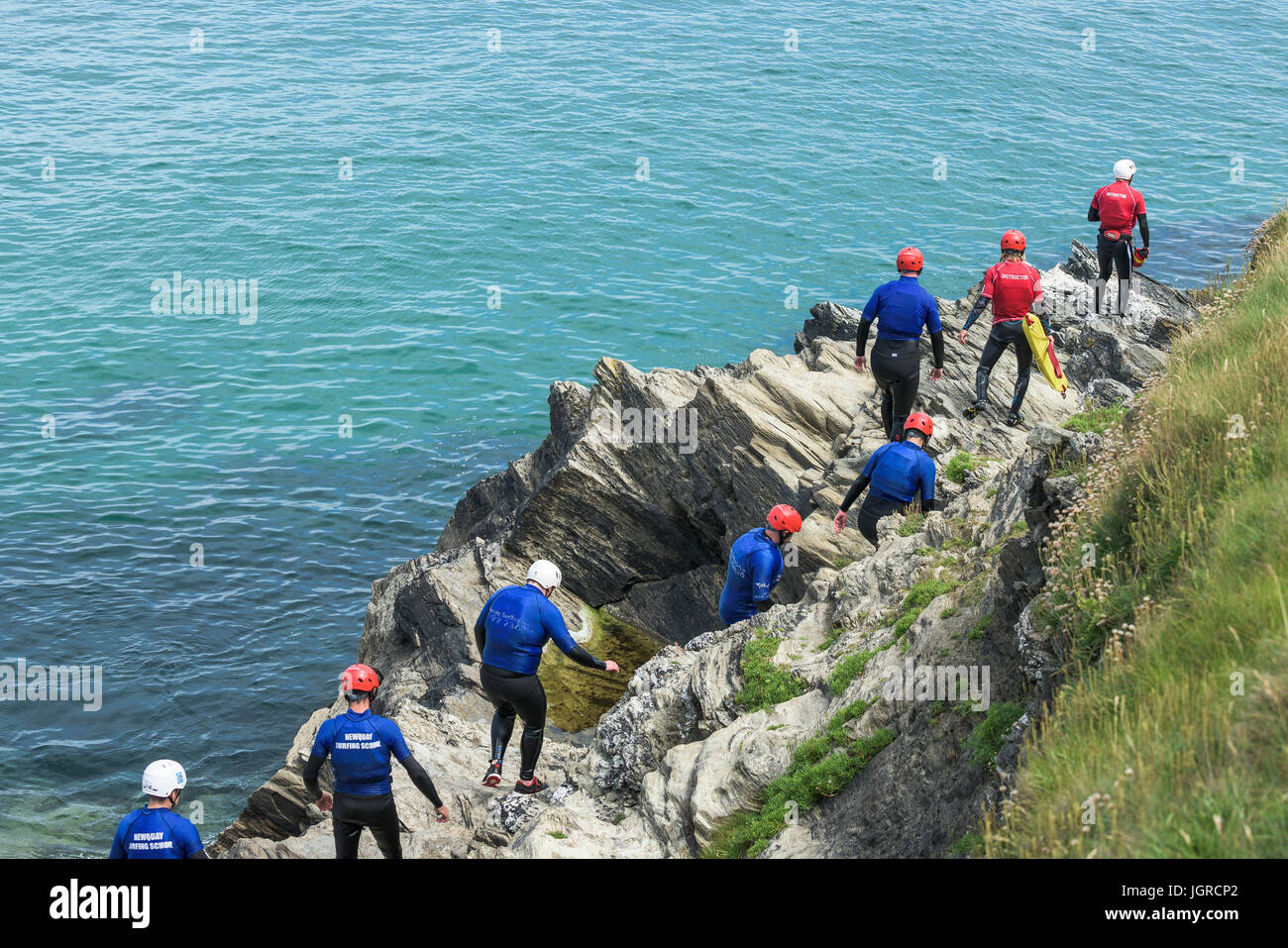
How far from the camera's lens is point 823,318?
1132 inches

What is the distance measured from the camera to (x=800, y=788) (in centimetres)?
1152

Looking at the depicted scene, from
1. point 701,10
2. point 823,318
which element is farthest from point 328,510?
point 701,10

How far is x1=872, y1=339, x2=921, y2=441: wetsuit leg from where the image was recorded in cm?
1934

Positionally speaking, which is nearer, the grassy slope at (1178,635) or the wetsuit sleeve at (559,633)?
the grassy slope at (1178,635)

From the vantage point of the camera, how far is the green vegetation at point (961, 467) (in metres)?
18.7

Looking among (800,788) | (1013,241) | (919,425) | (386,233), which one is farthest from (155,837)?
(386,233)

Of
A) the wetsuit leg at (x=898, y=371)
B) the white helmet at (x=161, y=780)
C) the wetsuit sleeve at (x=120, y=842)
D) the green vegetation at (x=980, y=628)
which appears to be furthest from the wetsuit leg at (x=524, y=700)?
the wetsuit leg at (x=898, y=371)

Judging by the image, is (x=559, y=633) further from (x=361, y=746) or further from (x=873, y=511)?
(x=873, y=511)

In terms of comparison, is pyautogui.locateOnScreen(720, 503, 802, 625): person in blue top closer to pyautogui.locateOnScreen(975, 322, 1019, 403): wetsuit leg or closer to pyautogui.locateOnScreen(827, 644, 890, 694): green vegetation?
pyautogui.locateOnScreen(827, 644, 890, 694): green vegetation

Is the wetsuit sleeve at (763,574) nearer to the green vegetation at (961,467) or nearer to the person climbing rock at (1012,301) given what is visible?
the green vegetation at (961,467)

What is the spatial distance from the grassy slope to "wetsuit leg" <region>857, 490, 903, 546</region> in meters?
6.35

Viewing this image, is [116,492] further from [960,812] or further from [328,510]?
[960,812]

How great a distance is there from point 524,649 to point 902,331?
8829 millimetres

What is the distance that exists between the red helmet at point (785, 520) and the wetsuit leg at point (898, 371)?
13.3 ft
